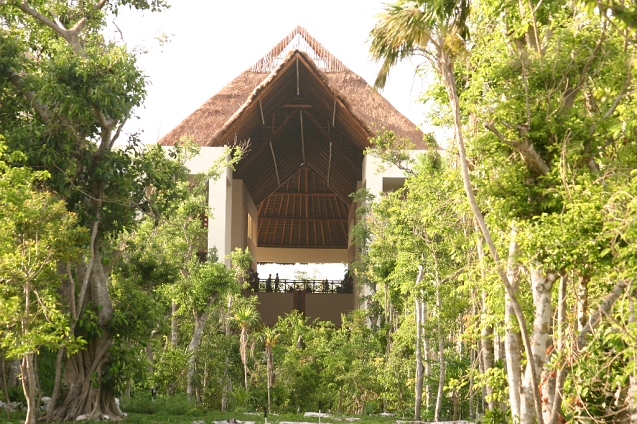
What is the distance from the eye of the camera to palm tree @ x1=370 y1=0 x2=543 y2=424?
671 cm

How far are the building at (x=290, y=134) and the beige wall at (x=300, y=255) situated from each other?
868 centimetres

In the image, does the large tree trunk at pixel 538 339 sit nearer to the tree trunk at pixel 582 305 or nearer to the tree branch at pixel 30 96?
the tree trunk at pixel 582 305

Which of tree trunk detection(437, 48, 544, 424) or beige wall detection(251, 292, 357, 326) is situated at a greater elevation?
beige wall detection(251, 292, 357, 326)

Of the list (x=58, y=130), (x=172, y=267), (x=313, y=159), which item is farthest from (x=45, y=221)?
(x=313, y=159)

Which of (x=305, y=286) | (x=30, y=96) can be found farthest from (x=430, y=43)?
(x=305, y=286)

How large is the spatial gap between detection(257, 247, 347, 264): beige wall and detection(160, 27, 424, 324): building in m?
8.68

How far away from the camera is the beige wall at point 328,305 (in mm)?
38938

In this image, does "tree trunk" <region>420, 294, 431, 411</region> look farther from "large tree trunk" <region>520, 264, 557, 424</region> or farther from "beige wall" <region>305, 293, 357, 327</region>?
"beige wall" <region>305, 293, 357, 327</region>

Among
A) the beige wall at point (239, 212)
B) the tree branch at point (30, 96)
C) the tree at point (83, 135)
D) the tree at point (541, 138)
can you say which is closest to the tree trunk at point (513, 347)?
the tree at point (541, 138)

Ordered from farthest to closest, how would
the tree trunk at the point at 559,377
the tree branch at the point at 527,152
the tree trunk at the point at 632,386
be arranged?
1. the tree trunk at the point at 559,377
2. the tree branch at the point at 527,152
3. the tree trunk at the point at 632,386

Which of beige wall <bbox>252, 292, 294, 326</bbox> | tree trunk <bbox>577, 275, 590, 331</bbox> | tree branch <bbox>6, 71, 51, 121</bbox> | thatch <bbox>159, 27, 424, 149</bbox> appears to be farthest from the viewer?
beige wall <bbox>252, 292, 294, 326</bbox>

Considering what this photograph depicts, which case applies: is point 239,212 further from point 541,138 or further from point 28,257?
point 541,138

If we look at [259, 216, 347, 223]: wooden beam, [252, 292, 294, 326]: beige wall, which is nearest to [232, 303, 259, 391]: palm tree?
[252, 292, 294, 326]: beige wall

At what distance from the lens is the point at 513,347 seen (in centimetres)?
790
